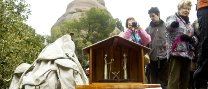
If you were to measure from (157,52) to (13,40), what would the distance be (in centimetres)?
837

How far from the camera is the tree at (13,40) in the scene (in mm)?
13289

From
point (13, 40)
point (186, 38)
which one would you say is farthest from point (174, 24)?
point (13, 40)

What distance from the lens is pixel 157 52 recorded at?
6.22 m

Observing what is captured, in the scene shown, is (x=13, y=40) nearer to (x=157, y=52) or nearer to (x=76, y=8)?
(x=157, y=52)

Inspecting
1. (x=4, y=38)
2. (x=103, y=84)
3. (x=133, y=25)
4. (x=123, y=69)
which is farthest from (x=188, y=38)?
(x=4, y=38)

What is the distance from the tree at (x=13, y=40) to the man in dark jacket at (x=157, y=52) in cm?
743

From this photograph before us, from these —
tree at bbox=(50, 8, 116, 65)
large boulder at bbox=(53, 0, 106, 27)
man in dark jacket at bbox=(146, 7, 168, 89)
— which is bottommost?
man in dark jacket at bbox=(146, 7, 168, 89)

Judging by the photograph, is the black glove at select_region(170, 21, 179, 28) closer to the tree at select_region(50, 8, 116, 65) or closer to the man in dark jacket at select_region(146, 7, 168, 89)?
the man in dark jacket at select_region(146, 7, 168, 89)

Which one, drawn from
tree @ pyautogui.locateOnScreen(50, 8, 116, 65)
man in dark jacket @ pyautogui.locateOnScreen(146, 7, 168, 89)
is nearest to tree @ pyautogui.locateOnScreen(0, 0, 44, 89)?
man in dark jacket @ pyautogui.locateOnScreen(146, 7, 168, 89)

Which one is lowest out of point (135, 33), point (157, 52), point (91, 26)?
point (157, 52)

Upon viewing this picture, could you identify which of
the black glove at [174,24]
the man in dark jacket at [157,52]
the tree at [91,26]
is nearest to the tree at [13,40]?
the man in dark jacket at [157,52]

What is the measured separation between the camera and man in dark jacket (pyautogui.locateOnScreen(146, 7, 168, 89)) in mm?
6148

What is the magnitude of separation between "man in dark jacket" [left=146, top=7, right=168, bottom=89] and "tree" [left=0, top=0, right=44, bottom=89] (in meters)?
7.43

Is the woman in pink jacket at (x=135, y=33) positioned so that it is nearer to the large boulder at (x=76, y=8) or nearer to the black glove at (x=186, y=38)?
the black glove at (x=186, y=38)
